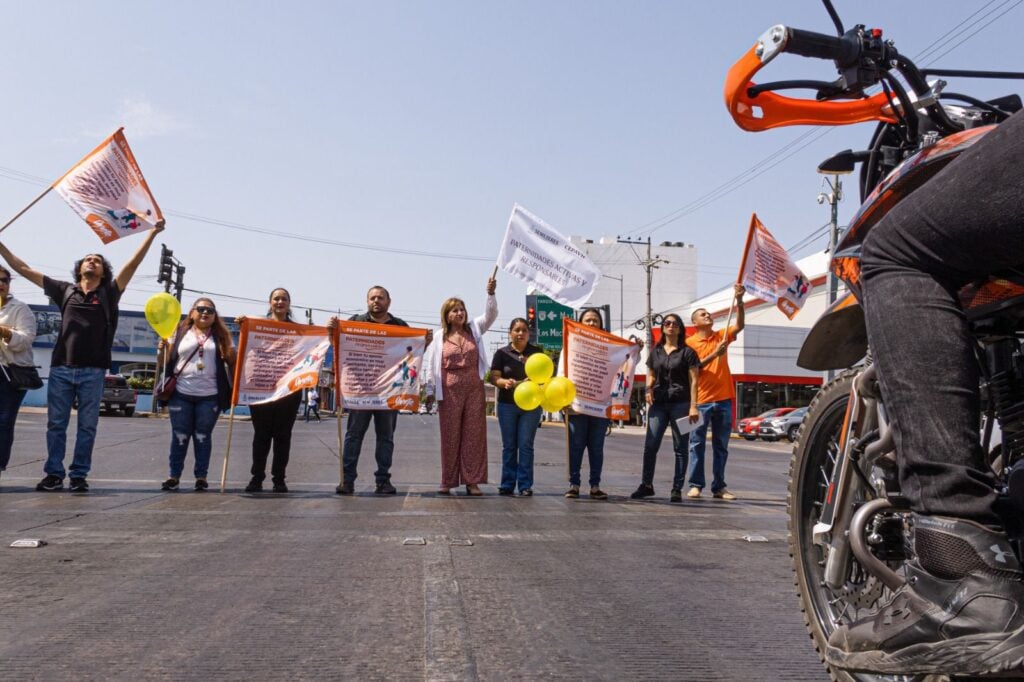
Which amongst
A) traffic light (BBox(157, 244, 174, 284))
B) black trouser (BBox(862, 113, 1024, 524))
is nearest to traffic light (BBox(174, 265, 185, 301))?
traffic light (BBox(157, 244, 174, 284))

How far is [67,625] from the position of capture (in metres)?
3.20

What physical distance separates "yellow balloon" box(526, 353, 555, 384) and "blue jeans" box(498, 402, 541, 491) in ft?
1.31

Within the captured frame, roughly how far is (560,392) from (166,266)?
A: 3063 cm

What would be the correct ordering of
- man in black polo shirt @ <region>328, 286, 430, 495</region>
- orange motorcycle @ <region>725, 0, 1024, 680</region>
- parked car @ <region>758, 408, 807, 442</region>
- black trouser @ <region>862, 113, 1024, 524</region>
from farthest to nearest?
1. parked car @ <region>758, 408, 807, 442</region>
2. man in black polo shirt @ <region>328, 286, 430, 495</region>
3. orange motorcycle @ <region>725, 0, 1024, 680</region>
4. black trouser @ <region>862, 113, 1024, 524</region>

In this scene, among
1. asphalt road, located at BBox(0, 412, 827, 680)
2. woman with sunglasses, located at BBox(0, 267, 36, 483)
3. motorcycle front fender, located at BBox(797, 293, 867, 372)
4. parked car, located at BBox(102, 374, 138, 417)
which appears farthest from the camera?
parked car, located at BBox(102, 374, 138, 417)

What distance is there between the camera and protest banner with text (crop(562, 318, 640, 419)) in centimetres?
927

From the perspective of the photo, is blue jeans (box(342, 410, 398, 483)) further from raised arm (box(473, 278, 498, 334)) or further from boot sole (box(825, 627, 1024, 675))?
boot sole (box(825, 627, 1024, 675))

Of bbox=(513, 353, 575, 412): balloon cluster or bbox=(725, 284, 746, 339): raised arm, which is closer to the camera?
bbox=(513, 353, 575, 412): balloon cluster

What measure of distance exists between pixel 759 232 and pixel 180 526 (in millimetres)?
7513

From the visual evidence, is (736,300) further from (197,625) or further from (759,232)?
(197,625)

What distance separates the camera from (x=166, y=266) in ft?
117

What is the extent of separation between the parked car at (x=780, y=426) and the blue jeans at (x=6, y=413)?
93.4 ft

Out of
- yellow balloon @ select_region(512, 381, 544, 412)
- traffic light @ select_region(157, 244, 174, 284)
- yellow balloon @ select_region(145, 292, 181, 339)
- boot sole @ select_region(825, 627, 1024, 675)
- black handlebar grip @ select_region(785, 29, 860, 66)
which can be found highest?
traffic light @ select_region(157, 244, 174, 284)

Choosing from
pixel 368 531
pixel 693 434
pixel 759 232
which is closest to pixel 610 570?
pixel 368 531
